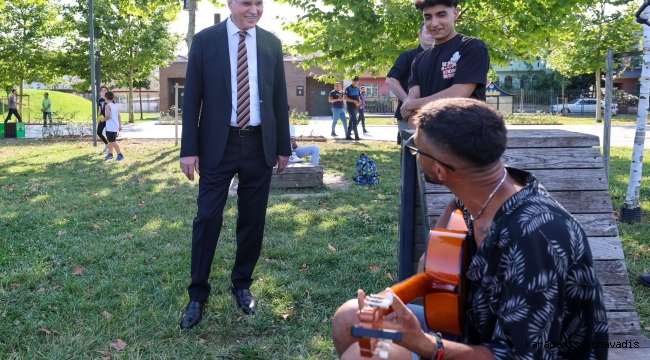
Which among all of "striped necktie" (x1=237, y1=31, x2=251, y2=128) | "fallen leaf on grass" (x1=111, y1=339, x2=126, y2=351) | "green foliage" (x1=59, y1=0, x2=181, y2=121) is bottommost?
"fallen leaf on grass" (x1=111, y1=339, x2=126, y2=351)

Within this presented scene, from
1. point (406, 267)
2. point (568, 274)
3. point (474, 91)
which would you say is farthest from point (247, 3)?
point (568, 274)

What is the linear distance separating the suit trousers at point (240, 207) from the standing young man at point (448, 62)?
1.13m

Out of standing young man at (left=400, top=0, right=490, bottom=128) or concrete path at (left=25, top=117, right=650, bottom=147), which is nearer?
standing young man at (left=400, top=0, right=490, bottom=128)

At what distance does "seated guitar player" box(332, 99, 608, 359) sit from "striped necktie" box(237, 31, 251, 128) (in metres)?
2.12

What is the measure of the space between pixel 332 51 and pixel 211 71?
34.1ft

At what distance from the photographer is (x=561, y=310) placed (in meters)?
1.70

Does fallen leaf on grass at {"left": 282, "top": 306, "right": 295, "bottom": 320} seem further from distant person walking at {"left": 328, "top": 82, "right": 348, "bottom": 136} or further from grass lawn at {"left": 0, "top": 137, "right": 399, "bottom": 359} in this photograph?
distant person walking at {"left": 328, "top": 82, "right": 348, "bottom": 136}

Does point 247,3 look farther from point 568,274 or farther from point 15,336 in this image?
point 568,274

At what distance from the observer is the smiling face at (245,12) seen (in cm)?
380

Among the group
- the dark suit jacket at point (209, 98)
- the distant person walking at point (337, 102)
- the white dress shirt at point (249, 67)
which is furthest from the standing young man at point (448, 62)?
the distant person walking at point (337, 102)

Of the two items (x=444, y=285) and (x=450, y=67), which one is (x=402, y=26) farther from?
(x=444, y=285)

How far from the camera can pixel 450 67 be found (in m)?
3.94

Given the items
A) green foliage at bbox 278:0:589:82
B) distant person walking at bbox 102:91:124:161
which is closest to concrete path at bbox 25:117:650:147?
green foliage at bbox 278:0:589:82

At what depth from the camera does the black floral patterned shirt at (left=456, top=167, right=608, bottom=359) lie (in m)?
1.63
